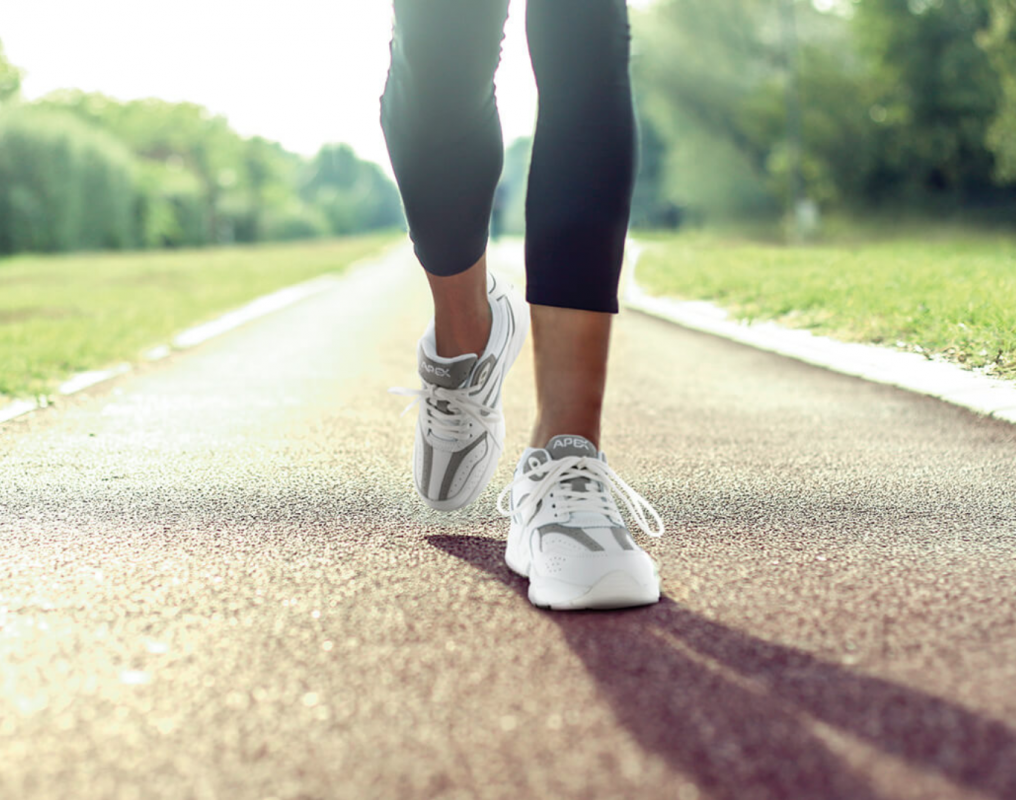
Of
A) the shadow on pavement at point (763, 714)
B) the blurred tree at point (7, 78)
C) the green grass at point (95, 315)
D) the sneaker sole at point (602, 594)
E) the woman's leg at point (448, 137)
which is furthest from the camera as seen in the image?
the blurred tree at point (7, 78)

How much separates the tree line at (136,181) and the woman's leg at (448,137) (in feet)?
92.2

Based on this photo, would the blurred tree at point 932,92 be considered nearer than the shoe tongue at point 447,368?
No

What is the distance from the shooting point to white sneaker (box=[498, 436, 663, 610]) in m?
1.61

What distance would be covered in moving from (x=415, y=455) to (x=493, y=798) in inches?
47.5

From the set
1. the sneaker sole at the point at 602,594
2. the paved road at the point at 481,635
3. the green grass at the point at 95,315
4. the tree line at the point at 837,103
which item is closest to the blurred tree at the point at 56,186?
the tree line at the point at 837,103

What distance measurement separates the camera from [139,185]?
5862cm

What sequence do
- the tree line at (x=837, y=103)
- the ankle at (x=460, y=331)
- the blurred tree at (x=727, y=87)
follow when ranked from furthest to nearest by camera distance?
1. the blurred tree at (x=727, y=87)
2. the tree line at (x=837, y=103)
3. the ankle at (x=460, y=331)

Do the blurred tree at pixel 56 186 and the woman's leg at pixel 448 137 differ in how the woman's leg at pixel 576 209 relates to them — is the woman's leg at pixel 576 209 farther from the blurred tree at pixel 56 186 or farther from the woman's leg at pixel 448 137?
the blurred tree at pixel 56 186

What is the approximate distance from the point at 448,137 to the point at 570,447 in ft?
1.90

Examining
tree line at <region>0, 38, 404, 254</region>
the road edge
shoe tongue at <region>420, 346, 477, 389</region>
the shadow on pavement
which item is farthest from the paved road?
tree line at <region>0, 38, 404, 254</region>

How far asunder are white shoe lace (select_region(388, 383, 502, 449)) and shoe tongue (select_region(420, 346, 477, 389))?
0.02 m

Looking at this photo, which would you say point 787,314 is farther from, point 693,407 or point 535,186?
point 535,186

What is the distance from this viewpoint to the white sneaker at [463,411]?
2.07 m

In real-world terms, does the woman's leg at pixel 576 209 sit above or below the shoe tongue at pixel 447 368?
above
